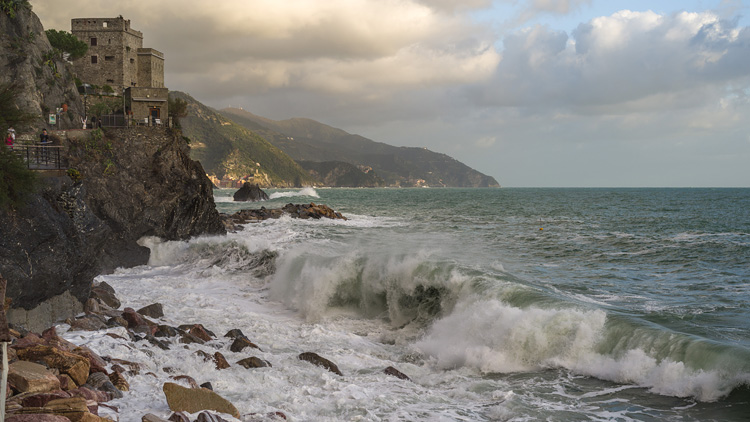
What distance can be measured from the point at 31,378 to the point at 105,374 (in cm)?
173

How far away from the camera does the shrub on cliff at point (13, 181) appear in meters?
11.8

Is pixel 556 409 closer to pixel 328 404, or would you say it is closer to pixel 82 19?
pixel 328 404

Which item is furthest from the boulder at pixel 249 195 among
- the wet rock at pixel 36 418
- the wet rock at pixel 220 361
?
the wet rock at pixel 36 418

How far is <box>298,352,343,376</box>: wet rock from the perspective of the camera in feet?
36.1

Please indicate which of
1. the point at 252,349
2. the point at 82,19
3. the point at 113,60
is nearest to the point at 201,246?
the point at 252,349

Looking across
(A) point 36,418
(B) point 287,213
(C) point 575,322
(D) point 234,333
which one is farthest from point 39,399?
(B) point 287,213

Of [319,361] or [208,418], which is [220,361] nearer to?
[319,361]

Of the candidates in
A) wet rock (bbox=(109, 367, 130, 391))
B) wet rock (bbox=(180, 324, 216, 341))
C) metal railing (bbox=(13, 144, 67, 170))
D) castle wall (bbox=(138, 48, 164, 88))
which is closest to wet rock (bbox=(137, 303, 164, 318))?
wet rock (bbox=(180, 324, 216, 341))

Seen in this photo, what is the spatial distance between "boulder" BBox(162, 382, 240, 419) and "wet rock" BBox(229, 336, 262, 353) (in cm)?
376

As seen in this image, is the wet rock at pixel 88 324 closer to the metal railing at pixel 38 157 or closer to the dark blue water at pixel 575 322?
the metal railing at pixel 38 157

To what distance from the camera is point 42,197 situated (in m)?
13.2

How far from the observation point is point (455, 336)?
13.2 m

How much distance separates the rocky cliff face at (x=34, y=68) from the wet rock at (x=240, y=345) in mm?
23350

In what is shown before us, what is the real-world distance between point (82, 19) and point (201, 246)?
33.1m
